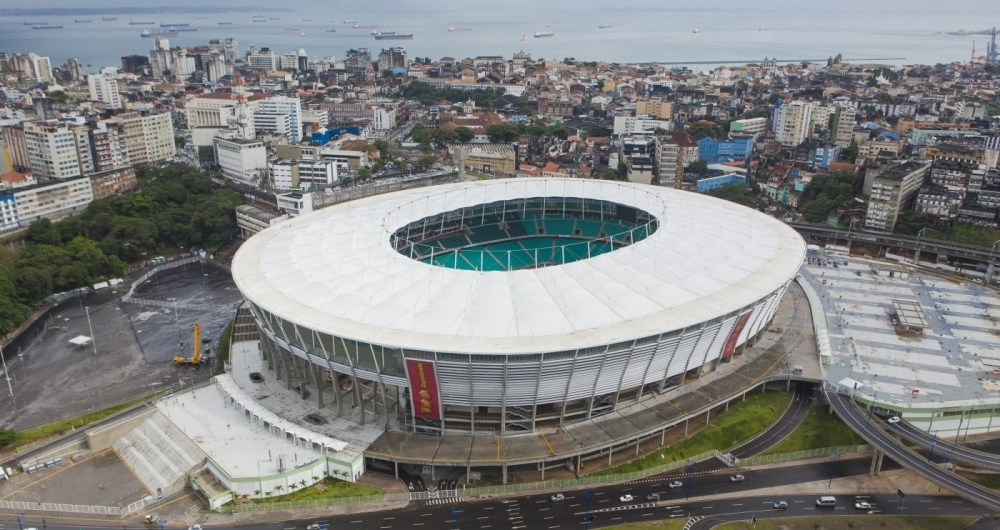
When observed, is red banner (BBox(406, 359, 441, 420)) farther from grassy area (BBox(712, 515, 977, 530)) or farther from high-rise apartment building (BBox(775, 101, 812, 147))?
high-rise apartment building (BBox(775, 101, 812, 147))

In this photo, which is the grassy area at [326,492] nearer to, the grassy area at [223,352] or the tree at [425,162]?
the grassy area at [223,352]

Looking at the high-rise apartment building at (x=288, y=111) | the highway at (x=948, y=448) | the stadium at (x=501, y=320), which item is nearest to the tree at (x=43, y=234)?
the stadium at (x=501, y=320)

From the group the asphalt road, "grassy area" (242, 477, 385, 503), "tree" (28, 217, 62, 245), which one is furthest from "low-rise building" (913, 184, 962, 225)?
"tree" (28, 217, 62, 245)

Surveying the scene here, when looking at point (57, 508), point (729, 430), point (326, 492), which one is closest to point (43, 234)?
point (57, 508)

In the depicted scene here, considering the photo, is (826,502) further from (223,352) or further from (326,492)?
(223,352)

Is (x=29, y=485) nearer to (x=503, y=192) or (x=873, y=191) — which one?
(x=503, y=192)

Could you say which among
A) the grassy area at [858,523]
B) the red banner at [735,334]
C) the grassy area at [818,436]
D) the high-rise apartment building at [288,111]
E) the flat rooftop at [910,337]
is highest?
the high-rise apartment building at [288,111]

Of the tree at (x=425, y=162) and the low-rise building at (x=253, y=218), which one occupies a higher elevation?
the tree at (x=425, y=162)
